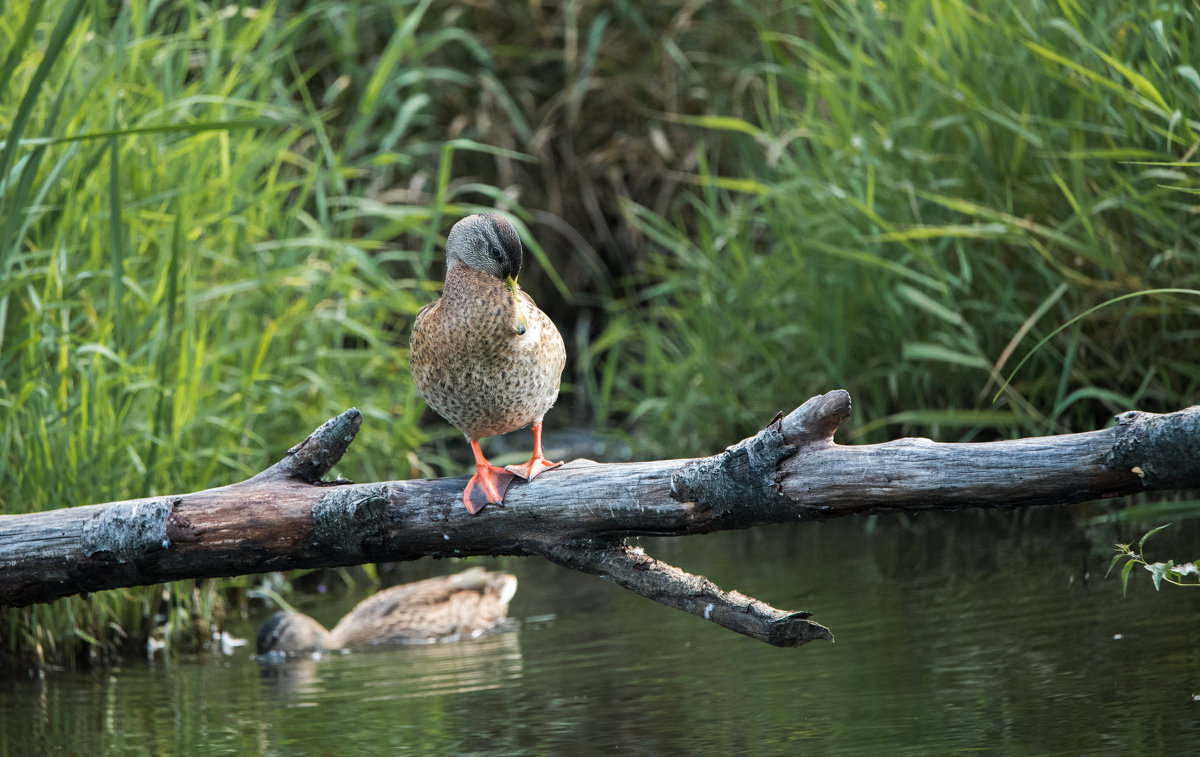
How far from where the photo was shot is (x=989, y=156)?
4852 millimetres

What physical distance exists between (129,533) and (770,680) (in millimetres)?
1545

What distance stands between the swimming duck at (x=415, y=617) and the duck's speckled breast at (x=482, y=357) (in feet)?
5.22

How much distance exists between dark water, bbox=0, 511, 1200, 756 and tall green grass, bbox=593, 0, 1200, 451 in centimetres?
63

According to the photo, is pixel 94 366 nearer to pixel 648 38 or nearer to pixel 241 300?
pixel 241 300

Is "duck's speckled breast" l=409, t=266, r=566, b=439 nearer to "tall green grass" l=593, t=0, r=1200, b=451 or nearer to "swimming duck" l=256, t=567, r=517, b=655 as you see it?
"swimming duck" l=256, t=567, r=517, b=655

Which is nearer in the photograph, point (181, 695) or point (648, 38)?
point (181, 695)

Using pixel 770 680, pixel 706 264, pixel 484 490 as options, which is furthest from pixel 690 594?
pixel 706 264

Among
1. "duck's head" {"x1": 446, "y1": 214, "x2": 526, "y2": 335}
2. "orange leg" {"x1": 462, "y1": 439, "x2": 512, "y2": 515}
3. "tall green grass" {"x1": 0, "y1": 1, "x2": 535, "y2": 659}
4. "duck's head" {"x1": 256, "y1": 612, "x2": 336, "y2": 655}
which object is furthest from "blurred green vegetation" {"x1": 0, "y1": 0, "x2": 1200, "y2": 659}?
"orange leg" {"x1": 462, "y1": 439, "x2": 512, "y2": 515}

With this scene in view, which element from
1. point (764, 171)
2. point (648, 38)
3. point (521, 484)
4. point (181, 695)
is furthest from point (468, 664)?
point (648, 38)

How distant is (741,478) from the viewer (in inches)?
91.4

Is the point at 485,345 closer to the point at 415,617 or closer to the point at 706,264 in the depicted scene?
the point at 415,617

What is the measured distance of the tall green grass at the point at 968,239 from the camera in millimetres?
4223

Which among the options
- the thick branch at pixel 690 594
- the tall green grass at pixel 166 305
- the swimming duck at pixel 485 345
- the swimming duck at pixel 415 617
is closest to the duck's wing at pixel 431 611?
the swimming duck at pixel 415 617

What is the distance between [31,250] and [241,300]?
820mm
